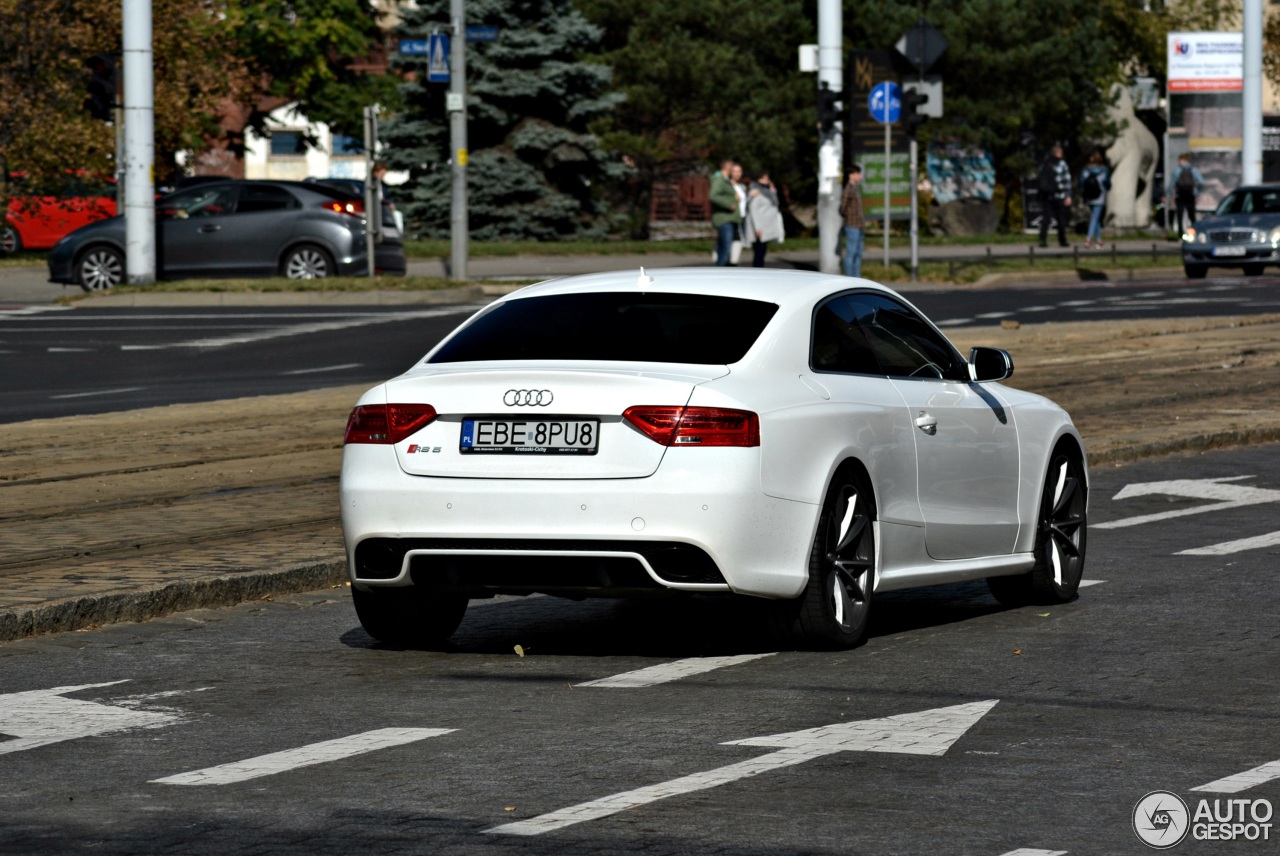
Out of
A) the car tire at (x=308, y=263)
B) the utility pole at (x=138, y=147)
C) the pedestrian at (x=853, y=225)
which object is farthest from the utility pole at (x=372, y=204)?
the pedestrian at (x=853, y=225)

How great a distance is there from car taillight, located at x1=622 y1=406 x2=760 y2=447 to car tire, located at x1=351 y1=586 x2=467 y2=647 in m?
1.21

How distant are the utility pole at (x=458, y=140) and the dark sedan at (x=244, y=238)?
1.16 m

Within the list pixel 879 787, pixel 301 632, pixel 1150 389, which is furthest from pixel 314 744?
pixel 1150 389

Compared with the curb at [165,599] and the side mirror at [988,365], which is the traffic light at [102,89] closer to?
the curb at [165,599]

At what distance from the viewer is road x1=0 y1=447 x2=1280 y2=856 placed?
Answer: 18.4ft

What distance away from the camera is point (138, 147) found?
112 feet

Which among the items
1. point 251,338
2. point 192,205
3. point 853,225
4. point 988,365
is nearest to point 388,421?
point 988,365

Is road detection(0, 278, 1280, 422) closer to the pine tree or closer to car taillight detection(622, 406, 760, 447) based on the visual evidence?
car taillight detection(622, 406, 760, 447)

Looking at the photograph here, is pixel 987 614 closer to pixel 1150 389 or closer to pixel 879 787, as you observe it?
pixel 879 787

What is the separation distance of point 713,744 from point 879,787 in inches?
28.1

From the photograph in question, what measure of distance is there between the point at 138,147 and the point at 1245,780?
29605mm

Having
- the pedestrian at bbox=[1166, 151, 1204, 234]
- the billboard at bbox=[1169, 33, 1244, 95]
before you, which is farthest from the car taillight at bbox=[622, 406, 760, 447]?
the billboard at bbox=[1169, 33, 1244, 95]

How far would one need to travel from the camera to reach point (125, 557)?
10.4 meters

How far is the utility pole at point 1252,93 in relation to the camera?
49500 mm
